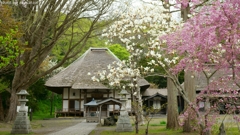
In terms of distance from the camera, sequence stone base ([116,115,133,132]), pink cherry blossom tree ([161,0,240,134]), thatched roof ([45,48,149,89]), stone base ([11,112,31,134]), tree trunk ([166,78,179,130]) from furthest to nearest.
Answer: thatched roof ([45,48,149,89])
stone base ([116,115,133,132])
tree trunk ([166,78,179,130])
stone base ([11,112,31,134])
pink cherry blossom tree ([161,0,240,134])

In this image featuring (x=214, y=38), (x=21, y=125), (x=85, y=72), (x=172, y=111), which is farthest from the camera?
(x=85, y=72)

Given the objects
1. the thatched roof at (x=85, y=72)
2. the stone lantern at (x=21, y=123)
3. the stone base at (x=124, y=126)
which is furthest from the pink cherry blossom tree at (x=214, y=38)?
the thatched roof at (x=85, y=72)

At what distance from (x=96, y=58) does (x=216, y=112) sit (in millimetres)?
27065

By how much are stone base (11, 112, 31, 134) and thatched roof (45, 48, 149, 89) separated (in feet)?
52.0

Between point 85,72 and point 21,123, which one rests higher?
point 85,72

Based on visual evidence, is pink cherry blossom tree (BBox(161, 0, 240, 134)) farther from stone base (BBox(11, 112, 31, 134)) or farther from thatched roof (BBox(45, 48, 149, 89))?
thatched roof (BBox(45, 48, 149, 89))

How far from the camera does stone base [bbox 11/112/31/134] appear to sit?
47.1ft

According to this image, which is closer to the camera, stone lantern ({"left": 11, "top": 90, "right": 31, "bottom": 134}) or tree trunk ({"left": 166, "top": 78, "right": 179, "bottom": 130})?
stone lantern ({"left": 11, "top": 90, "right": 31, "bottom": 134})

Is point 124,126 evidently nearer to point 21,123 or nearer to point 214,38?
point 21,123

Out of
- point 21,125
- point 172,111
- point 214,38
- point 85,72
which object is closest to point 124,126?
point 172,111

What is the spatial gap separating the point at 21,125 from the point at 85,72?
19177 mm

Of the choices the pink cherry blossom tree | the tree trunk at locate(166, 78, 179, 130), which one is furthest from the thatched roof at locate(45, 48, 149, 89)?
the pink cherry blossom tree

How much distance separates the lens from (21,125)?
47.4 ft

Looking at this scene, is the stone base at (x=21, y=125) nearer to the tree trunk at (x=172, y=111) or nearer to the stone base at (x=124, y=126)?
the stone base at (x=124, y=126)
